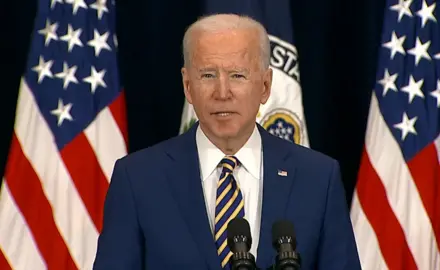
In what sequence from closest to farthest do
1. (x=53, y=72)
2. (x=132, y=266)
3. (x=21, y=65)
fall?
(x=132, y=266) < (x=53, y=72) < (x=21, y=65)

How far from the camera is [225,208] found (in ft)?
7.68

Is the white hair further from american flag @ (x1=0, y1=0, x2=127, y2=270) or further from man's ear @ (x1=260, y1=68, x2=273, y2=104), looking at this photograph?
american flag @ (x1=0, y1=0, x2=127, y2=270)

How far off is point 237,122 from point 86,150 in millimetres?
1822

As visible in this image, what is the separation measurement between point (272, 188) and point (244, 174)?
0.32 ft

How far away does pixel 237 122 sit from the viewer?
2379 mm

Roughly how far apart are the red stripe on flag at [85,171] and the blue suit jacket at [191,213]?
5.26 feet

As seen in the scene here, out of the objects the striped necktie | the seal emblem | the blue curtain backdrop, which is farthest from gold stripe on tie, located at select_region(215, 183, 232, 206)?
the blue curtain backdrop

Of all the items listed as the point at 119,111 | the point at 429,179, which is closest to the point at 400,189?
the point at 429,179

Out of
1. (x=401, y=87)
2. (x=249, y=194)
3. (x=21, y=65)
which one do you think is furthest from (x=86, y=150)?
(x=249, y=194)

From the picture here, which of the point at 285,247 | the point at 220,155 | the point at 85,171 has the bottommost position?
the point at 285,247

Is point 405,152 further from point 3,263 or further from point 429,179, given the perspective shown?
point 3,263

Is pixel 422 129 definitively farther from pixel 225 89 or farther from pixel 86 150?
pixel 225 89

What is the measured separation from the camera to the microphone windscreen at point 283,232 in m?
1.85

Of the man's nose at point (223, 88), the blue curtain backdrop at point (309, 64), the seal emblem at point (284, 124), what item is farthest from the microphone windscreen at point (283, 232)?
the blue curtain backdrop at point (309, 64)
